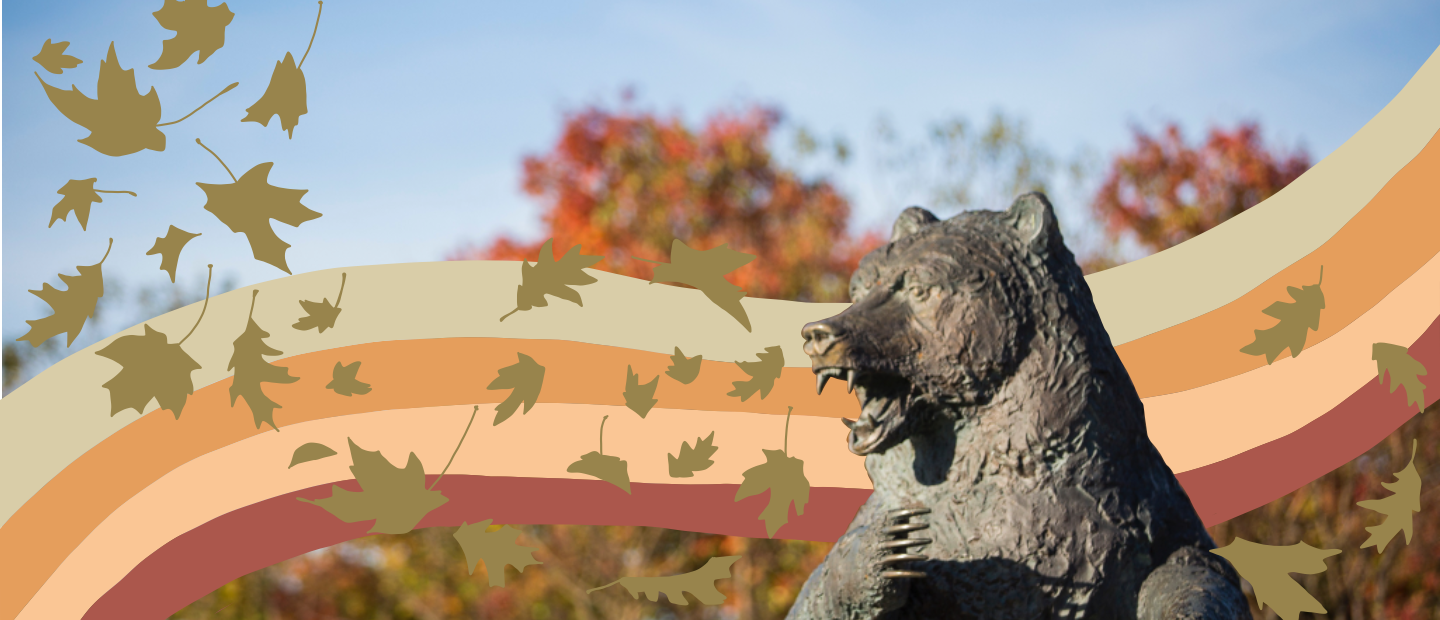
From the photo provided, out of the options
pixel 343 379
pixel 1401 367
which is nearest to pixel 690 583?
pixel 343 379

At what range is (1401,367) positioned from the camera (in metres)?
4.30

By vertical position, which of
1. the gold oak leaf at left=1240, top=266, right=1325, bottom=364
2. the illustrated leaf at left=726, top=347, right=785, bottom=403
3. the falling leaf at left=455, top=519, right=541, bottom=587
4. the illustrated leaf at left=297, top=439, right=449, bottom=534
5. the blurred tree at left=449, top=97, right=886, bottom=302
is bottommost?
the falling leaf at left=455, top=519, right=541, bottom=587

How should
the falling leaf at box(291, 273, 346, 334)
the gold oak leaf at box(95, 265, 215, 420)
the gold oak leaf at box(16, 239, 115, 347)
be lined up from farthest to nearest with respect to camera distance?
the falling leaf at box(291, 273, 346, 334) → the gold oak leaf at box(95, 265, 215, 420) → the gold oak leaf at box(16, 239, 115, 347)

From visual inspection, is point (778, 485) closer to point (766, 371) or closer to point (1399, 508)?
point (766, 371)

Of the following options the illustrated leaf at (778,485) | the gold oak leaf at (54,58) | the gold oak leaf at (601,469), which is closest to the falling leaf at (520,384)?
the gold oak leaf at (601,469)

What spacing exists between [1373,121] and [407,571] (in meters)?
9.78

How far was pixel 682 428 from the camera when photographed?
4629 mm

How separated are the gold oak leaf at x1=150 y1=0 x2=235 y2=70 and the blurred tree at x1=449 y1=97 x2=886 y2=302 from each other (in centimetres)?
682

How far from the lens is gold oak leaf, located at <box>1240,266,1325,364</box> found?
3703 mm

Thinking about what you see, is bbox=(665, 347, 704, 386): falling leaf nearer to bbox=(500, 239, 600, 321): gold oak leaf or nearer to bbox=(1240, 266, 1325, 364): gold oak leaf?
bbox=(500, 239, 600, 321): gold oak leaf

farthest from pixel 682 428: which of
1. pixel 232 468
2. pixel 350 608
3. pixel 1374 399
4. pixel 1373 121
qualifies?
pixel 350 608

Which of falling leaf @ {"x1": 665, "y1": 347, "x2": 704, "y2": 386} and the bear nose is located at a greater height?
falling leaf @ {"x1": 665, "y1": 347, "x2": 704, "y2": 386}

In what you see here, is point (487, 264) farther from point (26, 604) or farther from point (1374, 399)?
point (1374, 399)

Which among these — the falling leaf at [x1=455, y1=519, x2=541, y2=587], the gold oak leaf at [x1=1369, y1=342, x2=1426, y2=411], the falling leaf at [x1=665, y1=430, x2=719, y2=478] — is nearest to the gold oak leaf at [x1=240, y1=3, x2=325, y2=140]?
the falling leaf at [x1=455, y1=519, x2=541, y2=587]
